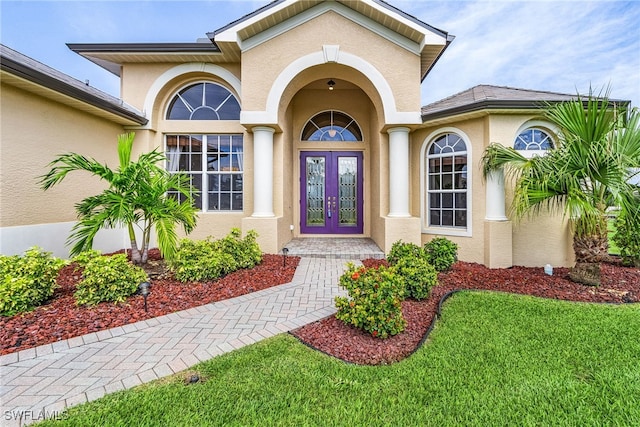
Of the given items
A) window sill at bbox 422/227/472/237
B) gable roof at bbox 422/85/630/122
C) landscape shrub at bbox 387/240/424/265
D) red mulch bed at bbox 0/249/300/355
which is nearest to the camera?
red mulch bed at bbox 0/249/300/355

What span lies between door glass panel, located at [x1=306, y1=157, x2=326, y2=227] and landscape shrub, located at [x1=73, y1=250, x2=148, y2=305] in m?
6.50

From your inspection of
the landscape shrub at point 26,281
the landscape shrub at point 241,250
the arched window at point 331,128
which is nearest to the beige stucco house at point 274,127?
the arched window at point 331,128

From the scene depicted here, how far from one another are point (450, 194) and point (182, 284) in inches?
301

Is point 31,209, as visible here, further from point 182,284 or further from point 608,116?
point 608,116

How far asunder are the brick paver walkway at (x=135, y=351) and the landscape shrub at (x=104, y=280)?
1054 mm

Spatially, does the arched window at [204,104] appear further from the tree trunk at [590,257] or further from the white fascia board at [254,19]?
the tree trunk at [590,257]

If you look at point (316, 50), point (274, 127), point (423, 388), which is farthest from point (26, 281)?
point (316, 50)

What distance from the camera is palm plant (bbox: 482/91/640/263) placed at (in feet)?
16.8

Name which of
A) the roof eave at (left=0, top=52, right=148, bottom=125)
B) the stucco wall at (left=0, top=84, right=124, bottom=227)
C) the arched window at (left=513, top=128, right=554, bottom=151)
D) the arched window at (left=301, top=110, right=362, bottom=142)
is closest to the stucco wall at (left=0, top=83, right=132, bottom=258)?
the stucco wall at (left=0, top=84, right=124, bottom=227)

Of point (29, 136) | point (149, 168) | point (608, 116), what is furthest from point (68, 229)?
point (608, 116)

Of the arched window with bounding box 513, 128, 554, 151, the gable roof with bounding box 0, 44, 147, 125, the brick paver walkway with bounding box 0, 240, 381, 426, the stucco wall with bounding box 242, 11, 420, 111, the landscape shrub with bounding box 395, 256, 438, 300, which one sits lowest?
the brick paver walkway with bounding box 0, 240, 381, 426

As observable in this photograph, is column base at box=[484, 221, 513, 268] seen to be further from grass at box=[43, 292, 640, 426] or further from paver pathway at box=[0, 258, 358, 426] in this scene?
paver pathway at box=[0, 258, 358, 426]

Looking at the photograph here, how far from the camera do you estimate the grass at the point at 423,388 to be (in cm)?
227

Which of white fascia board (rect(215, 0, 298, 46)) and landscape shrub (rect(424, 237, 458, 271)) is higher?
white fascia board (rect(215, 0, 298, 46))
